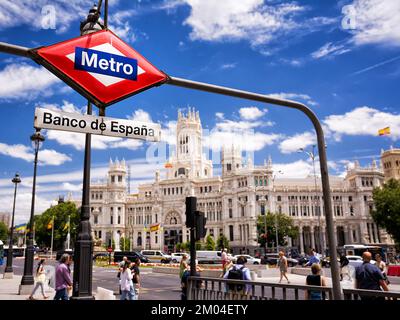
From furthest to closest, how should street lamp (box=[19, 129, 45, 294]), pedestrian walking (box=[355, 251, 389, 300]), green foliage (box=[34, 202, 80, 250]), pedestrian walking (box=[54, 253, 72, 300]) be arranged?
green foliage (box=[34, 202, 80, 250])
street lamp (box=[19, 129, 45, 294])
pedestrian walking (box=[54, 253, 72, 300])
pedestrian walking (box=[355, 251, 389, 300])

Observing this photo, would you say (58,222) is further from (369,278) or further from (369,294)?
(369,294)

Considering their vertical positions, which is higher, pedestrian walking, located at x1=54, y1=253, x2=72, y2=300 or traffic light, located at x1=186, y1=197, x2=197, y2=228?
traffic light, located at x1=186, y1=197, x2=197, y2=228

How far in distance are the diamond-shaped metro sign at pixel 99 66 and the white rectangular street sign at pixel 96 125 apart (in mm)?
293

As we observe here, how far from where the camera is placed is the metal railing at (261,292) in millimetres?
5700

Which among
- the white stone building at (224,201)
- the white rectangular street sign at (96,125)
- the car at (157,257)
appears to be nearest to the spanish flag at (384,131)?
the white stone building at (224,201)

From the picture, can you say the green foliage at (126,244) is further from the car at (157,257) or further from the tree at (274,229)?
the tree at (274,229)

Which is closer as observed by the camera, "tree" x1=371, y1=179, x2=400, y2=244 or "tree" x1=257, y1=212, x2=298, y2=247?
"tree" x1=371, y1=179, x2=400, y2=244

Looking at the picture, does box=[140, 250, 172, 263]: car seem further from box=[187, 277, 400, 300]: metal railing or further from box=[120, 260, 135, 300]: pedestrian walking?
box=[187, 277, 400, 300]: metal railing

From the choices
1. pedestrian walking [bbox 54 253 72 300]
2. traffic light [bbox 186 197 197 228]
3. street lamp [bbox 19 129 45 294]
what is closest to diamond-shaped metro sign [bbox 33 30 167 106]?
traffic light [bbox 186 197 197 228]

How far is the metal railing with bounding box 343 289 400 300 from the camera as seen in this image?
17.3 feet

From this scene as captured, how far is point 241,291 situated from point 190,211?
2.97 meters

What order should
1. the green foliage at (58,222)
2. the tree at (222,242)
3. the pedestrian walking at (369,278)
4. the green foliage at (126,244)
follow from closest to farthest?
the pedestrian walking at (369,278)
the tree at (222,242)
the green foliage at (58,222)
the green foliage at (126,244)

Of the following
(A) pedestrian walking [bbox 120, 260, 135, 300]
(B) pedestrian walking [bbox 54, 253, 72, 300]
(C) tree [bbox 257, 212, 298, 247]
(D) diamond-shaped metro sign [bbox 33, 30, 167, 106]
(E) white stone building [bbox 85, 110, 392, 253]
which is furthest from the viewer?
(E) white stone building [bbox 85, 110, 392, 253]

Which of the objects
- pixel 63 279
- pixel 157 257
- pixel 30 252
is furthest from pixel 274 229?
pixel 63 279
